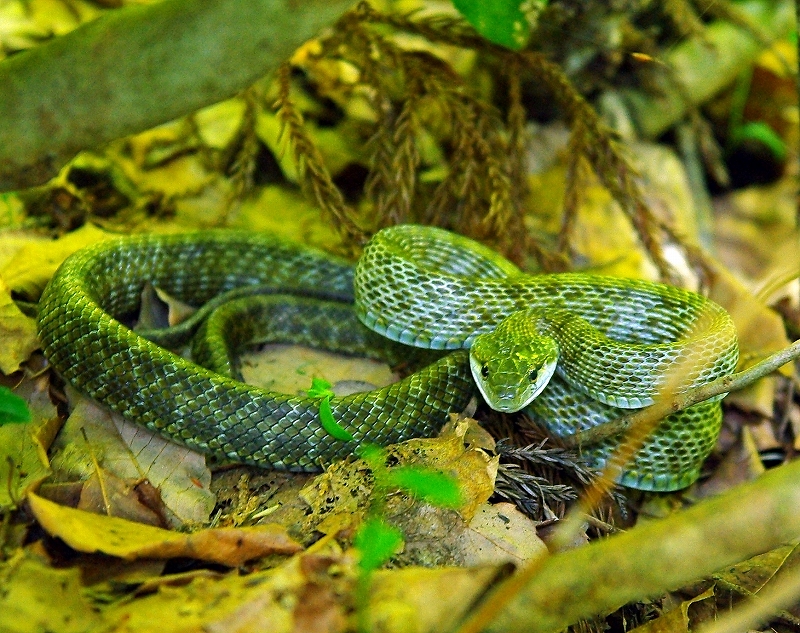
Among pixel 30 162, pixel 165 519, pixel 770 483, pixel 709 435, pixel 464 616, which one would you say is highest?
pixel 30 162

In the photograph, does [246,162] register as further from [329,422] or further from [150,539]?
[150,539]

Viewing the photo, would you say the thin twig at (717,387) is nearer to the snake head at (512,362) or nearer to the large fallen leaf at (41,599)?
the snake head at (512,362)

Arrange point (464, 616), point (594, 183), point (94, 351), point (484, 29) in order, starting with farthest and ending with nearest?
point (594, 183)
point (484, 29)
point (94, 351)
point (464, 616)

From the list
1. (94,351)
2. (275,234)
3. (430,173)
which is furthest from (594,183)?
(94,351)

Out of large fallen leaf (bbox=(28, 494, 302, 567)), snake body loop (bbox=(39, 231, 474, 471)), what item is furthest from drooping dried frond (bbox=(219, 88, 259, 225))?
large fallen leaf (bbox=(28, 494, 302, 567))

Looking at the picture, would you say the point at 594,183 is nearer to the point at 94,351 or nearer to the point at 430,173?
the point at 430,173

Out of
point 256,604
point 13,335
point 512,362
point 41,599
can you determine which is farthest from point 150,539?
point 512,362

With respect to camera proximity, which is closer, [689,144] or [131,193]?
[131,193]
